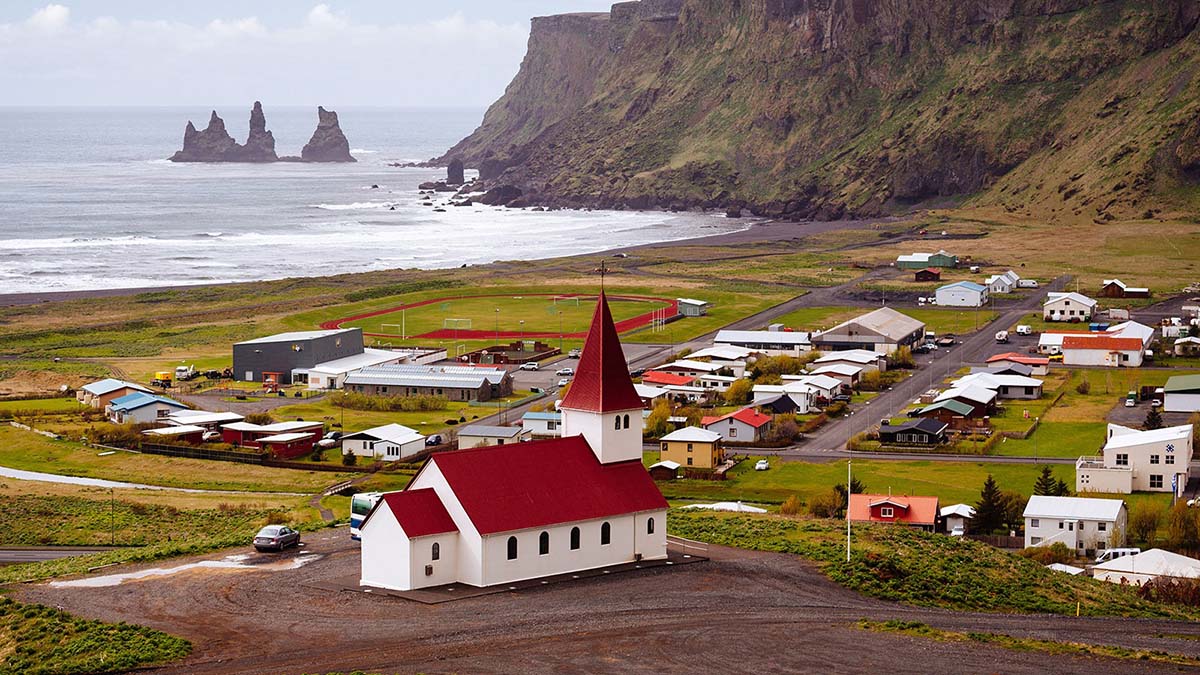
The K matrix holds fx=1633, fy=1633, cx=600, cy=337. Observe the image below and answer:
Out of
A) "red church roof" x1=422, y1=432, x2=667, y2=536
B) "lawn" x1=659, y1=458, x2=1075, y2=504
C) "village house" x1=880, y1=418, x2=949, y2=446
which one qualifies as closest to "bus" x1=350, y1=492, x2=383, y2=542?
"red church roof" x1=422, y1=432, x2=667, y2=536

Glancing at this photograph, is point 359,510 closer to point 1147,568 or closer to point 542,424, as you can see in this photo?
point 1147,568

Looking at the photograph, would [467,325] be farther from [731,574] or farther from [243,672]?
[243,672]

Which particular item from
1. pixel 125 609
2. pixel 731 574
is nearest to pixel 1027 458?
pixel 731 574

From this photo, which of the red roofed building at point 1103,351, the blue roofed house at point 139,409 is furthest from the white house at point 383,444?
the red roofed building at point 1103,351

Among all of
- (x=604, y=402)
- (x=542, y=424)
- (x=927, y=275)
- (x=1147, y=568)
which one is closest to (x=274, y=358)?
(x=542, y=424)

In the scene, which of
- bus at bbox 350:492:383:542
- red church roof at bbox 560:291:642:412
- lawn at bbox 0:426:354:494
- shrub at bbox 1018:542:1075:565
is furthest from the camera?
lawn at bbox 0:426:354:494

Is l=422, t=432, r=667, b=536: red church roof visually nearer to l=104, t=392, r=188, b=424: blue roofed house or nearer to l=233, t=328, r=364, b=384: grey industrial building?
l=104, t=392, r=188, b=424: blue roofed house
